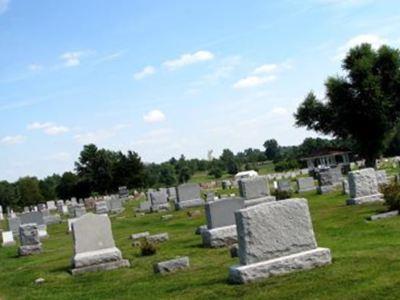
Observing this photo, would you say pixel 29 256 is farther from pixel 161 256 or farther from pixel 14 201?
pixel 14 201

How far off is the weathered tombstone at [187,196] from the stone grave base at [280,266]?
23.5 m

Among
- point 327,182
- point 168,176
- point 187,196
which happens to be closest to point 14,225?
point 187,196

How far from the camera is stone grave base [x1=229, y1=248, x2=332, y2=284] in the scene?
945cm

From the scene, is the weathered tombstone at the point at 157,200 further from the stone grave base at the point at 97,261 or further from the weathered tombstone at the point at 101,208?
the stone grave base at the point at 97,261

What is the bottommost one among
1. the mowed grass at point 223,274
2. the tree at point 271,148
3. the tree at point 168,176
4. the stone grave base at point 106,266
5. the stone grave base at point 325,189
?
the mowed grass at point 223,274

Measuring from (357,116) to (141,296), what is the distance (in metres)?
43.7

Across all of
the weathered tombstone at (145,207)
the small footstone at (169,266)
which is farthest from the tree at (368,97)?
the small footstone at (169,266)

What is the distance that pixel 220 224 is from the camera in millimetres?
16156

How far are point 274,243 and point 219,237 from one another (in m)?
5.95

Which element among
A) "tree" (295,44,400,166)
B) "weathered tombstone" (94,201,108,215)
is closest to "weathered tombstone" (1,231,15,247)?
"weathered tombstone" (94,201,108,215)

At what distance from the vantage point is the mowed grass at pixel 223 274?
27.8ft

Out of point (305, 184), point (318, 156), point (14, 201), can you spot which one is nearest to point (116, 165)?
point (14, 201)

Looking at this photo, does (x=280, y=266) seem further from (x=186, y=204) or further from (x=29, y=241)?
(x=186, y=204)

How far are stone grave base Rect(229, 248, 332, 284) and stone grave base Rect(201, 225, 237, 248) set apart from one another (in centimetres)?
586
